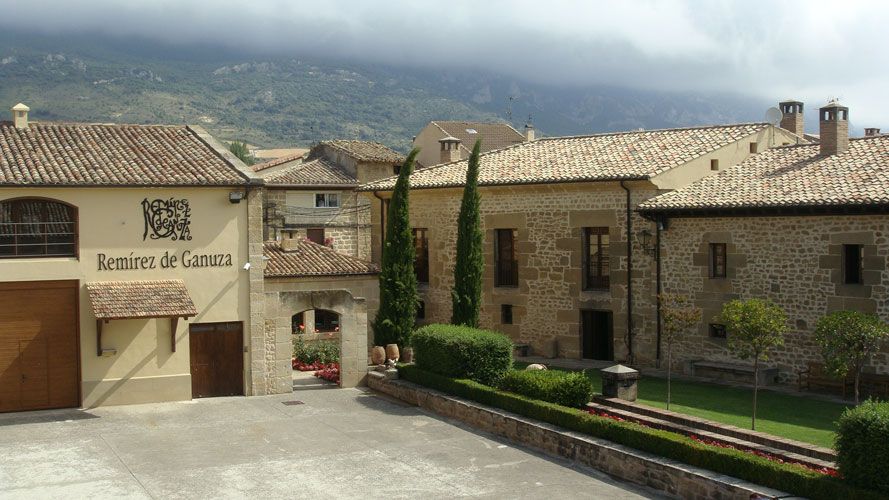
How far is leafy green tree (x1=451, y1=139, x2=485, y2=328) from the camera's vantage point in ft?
85.0

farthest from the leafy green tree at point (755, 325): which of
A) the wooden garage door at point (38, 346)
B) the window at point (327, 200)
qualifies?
the window at point (327, 200)

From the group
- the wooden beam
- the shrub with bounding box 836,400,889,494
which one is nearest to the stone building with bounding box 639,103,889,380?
the shrub with bounding box 836,400,889,494

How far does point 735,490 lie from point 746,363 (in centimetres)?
1101

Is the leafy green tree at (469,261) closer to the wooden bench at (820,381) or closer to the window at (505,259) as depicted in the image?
the window at (505,259)

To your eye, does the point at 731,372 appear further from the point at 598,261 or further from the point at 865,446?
the point at 865,446

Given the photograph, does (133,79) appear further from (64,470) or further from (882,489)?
(882,489)

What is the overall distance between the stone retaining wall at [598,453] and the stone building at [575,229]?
7206 millimetres

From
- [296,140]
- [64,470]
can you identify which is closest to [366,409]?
[64,470]

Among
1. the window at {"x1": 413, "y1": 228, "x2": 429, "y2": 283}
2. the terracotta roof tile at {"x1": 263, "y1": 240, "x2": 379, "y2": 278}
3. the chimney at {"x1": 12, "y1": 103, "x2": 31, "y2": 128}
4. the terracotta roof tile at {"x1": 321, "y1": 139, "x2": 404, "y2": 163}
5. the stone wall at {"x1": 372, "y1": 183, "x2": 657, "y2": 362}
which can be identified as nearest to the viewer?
the chimney at {"x1": 12, "y1": 103, "x2": 31, "y2": 128}

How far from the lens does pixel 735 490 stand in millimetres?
13633

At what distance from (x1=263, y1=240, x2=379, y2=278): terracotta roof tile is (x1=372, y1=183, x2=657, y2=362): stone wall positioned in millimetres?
4348

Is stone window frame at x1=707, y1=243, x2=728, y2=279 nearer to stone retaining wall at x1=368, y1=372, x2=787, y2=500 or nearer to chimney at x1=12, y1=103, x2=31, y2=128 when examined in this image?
stone retaining wall at x1=368, y1=372, x2=787, y2=500

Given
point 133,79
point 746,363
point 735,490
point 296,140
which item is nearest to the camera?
point 735,490

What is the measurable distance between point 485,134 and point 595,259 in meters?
32.6
